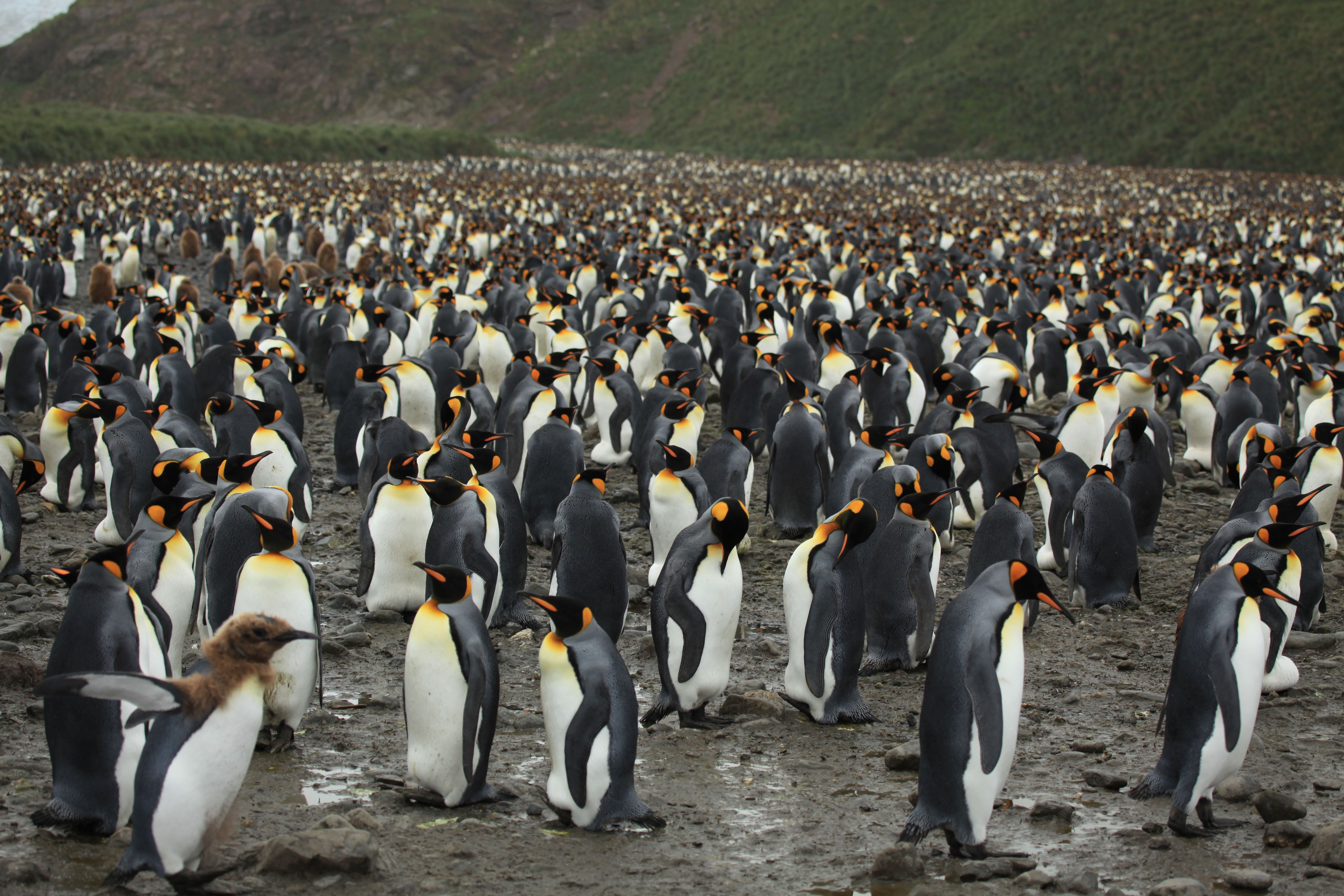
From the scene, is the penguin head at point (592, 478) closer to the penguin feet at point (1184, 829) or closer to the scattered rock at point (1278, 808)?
the penguin feet at point (1184, 829)

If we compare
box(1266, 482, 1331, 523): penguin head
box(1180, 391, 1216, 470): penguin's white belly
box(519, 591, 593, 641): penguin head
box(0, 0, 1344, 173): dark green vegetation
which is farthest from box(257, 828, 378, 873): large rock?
box(0, 0, 1344, 173): dark green vegetation

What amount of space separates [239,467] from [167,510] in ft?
2.35

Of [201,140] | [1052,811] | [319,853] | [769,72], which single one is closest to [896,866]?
[1052,811]

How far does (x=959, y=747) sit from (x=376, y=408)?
200 inches

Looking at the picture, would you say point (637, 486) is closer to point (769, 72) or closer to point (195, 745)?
point (195, 745)

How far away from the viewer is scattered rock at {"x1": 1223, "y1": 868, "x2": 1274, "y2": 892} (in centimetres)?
312

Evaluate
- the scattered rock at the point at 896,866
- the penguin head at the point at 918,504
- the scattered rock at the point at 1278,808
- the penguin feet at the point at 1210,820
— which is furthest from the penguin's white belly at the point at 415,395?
the scattered rock at the point at 1278,808

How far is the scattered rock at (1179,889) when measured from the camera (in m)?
3.03

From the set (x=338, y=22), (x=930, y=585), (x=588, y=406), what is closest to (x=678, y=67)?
(x=338, y=22)

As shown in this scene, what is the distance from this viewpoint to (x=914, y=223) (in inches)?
936

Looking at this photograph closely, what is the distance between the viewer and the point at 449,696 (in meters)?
3.62

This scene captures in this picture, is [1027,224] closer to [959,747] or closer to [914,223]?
[914,223]

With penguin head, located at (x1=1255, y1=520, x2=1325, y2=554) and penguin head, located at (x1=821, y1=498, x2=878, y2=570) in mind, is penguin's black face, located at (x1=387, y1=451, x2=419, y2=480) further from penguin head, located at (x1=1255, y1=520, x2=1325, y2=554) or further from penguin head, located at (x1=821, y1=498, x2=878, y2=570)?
penguin head, located at (x1=1255, y1=520, x2=1325, y2=554)

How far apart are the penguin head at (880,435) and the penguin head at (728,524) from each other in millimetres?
1766
